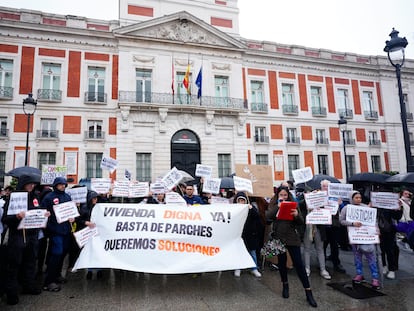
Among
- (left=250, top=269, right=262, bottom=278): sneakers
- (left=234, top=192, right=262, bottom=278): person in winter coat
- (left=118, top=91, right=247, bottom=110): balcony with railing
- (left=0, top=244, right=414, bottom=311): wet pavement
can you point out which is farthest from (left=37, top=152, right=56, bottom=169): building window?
(left=250, top=269, right=262, bottom=278): sneakers

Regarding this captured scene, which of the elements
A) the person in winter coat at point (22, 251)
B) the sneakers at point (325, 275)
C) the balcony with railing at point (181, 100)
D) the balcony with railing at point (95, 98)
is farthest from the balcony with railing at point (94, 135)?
the sneakers at point (325, 275)

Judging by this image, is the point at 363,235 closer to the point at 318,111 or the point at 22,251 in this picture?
the point at 22,251

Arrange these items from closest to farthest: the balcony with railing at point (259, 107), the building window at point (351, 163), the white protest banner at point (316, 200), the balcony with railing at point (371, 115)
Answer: the white protest banner at point (316, 200)
the balcony with railing at point (259, 107)
the building window at point (351, 163)
the balcony with railing at point (371, 115)

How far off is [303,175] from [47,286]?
6095 millimetres

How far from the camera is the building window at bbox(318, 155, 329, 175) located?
22062mm

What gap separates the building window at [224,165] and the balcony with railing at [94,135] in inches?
339

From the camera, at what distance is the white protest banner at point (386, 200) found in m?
5.21

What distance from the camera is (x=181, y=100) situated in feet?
63.5

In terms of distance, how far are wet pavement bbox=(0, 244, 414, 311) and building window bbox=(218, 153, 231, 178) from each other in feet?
46.4

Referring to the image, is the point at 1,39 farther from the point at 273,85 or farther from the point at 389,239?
the point at 389,239

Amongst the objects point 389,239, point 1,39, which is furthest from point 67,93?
point 389,239

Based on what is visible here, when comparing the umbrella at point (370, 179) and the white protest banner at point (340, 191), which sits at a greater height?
the umbrella at point (370, 179)

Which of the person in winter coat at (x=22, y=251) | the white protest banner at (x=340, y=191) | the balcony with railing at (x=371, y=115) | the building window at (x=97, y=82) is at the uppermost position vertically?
the building window at (x=97, y=82)

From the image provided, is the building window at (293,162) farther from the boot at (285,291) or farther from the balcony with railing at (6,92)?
the balcony with railing at (6,92)
